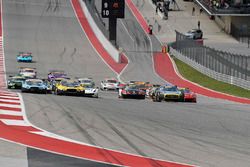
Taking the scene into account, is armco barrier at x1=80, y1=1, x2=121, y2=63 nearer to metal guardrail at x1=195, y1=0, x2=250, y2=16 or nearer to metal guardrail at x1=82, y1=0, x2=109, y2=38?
metal guardrail at x1=82, y1=0, x2=109, y2=38

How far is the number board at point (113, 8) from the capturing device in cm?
7381

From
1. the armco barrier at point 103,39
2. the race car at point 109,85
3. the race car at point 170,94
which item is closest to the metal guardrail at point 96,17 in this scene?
the armco barrier at point 103,39

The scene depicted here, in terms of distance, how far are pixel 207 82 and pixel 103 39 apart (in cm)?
2381

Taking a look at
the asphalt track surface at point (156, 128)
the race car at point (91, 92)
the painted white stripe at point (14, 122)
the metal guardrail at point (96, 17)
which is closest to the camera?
the asphalt track surface at point (156, 128)

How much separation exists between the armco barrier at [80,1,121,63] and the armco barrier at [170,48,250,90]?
7154 millimetres

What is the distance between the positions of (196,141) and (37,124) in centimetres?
463

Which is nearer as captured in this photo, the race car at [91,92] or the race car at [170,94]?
the race car at [170,94]

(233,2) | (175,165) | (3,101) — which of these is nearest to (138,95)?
→ (3,101)

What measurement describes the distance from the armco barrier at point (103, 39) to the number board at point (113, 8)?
306 centimetres

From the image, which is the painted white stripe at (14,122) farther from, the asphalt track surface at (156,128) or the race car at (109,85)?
the race car at (109,85)

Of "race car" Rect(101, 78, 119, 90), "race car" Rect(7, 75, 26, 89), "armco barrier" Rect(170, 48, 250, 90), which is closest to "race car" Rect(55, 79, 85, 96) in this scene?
"race car" Rect(7, 75, 26, 89)

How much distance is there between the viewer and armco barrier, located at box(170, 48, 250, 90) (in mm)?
48491

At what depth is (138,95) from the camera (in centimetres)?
4162

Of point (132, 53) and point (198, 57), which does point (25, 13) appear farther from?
point (198, 57)
